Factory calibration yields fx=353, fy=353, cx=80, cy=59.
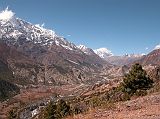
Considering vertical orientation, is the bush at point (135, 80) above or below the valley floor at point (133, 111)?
above

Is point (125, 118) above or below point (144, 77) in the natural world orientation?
below

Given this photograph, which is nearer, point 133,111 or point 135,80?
point 133,111

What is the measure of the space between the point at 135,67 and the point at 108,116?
156 feet

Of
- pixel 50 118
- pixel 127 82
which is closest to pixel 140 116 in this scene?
pixel 127 82

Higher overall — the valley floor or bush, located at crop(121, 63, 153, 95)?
bush, located at crop(121, 63, 153, 95)

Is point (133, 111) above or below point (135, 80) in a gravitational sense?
below

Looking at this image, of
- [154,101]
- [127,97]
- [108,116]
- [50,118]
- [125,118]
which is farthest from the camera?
[50,118]

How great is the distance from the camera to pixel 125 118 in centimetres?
1767

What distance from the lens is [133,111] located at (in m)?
19.8

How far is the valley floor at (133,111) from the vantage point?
59.4 feet

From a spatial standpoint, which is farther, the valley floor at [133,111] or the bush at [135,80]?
the bush at [135,80]

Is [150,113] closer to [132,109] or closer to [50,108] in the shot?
[132,109]

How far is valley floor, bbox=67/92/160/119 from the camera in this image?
59.4 ft

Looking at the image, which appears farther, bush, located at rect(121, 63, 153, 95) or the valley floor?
bush, located at rect(121, 63, 153, 95)
